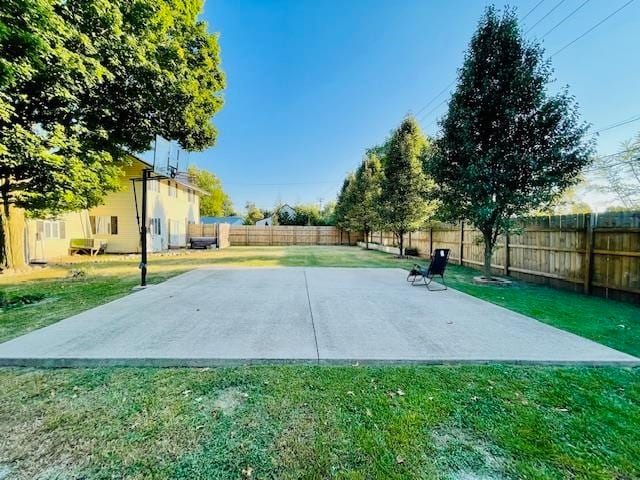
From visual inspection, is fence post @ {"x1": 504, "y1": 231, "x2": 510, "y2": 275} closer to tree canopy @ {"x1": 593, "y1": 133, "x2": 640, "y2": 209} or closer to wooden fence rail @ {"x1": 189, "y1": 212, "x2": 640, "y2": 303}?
wooden fence rail @ {"x1": 189, "y1": 212, "x2": 640, "y2": 303}

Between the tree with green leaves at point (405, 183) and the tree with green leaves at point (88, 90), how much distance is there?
8.71 meters

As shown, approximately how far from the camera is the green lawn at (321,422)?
1765mm

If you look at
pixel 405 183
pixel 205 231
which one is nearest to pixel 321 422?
pixel 405 183

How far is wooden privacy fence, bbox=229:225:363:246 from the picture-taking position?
26.8 metres

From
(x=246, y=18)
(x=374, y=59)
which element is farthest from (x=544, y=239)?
(x=246, y=18)

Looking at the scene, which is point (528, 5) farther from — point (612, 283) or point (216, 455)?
point (216, 455)

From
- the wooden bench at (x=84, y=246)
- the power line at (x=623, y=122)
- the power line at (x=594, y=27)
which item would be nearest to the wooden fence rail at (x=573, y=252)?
the power line at (x=594, y=27)

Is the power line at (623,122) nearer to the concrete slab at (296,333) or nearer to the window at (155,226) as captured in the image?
the concrete slab at (296,333)

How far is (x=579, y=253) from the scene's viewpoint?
22.8 ft

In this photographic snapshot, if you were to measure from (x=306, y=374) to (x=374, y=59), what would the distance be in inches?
643

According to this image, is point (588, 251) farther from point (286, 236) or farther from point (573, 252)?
point (286, 236)

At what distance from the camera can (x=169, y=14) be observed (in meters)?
9.67

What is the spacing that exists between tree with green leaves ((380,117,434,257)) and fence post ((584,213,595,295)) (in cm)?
735

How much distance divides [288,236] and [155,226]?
463 inches
